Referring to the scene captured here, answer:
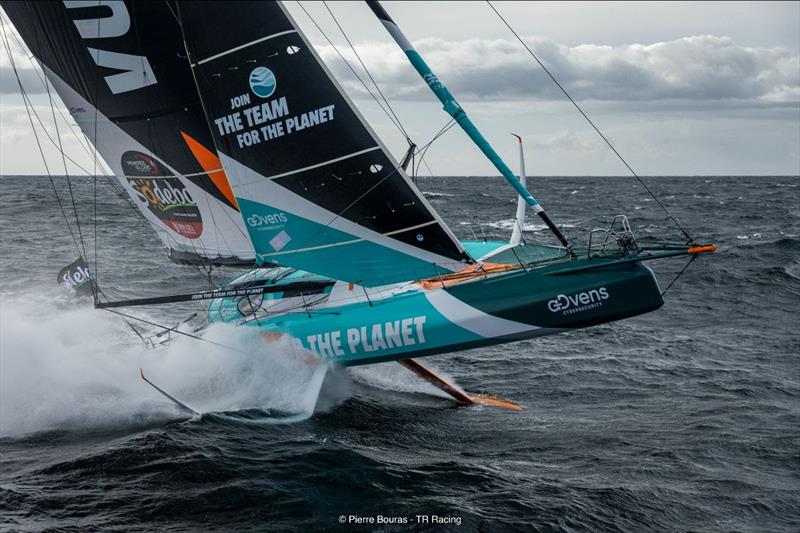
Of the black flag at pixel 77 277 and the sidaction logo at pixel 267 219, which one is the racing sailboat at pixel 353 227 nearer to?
the sidaction logo at pixel 267 219

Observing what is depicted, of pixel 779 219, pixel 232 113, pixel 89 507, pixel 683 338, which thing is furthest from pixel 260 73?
pixel 779 219

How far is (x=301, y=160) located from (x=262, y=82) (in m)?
1.09

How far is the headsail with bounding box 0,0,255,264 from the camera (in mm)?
11898

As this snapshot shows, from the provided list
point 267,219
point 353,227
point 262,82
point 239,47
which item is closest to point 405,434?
point 353,227

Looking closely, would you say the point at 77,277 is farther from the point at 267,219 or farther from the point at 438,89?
the point at 438,89

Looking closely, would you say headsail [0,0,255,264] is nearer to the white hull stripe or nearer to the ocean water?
the ocean water

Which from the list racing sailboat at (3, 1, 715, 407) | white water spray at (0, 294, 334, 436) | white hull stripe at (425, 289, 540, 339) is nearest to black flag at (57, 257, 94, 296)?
white water spray at (0, 294, 334, 436)

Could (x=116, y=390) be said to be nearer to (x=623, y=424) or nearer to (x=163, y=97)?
(x=163, y=97)

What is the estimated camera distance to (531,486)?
880cm

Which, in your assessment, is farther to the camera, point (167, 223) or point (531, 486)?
point (167, 223)

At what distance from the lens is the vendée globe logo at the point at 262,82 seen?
10.0 m

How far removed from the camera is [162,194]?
13844 millimetres

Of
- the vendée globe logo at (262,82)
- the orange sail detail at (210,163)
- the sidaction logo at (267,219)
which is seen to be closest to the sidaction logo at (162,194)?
the orange sail detail at (210,163)

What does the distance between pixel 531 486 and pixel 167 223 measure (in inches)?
332
